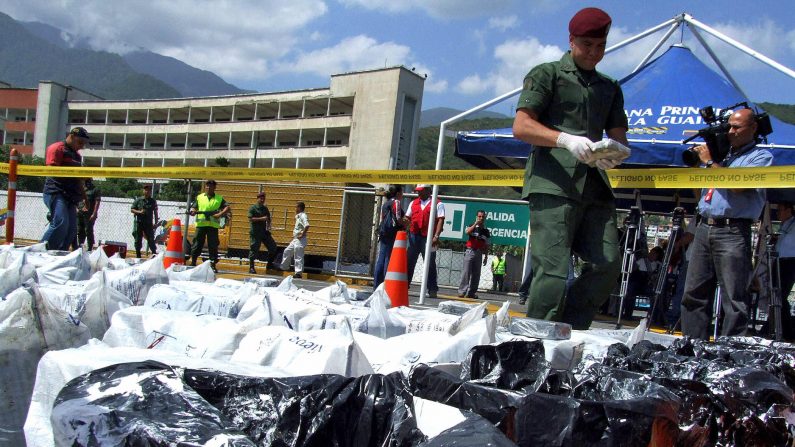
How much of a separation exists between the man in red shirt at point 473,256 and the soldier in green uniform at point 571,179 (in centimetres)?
809

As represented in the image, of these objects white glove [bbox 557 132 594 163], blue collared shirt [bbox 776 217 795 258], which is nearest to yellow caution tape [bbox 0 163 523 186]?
white glove [bbox 557 132 594 163]

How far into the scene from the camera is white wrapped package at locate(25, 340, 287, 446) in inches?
64.1

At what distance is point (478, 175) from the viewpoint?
6422 mm

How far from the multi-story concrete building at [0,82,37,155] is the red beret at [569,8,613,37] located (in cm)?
10897

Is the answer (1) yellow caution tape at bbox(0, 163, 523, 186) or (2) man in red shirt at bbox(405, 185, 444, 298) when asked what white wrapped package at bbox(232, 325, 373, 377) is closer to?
(1) yellow caution tape at bbox(0, 163, 523, 186)

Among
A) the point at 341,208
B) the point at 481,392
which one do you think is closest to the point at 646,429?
the point at 481,392

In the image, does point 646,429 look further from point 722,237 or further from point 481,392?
point 722,237

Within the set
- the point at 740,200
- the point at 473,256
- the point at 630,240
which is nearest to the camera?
the point at 740,200

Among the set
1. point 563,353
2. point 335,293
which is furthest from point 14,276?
point 563,353

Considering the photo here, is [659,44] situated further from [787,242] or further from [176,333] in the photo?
[176,333]

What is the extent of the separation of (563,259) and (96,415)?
2.36 meters

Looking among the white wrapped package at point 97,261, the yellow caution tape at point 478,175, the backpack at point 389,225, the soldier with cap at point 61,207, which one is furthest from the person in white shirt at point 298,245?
the white wrapped package at point 97,261

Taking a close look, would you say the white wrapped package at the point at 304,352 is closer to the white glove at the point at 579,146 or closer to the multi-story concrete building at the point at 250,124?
the white glove at the point at 579,146

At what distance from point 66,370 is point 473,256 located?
33.6 feet
